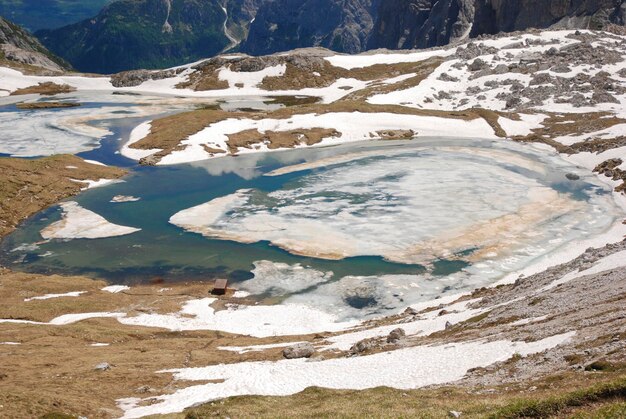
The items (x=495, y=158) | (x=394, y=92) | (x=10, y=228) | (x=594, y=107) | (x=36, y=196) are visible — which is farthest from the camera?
(x=394, y=92)

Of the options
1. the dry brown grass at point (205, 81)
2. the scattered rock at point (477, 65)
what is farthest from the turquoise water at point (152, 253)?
the dry brown grass at point (205, 81)

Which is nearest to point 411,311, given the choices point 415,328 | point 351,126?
point 415,328

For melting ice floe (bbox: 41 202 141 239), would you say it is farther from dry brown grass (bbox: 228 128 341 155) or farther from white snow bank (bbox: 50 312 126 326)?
dry brown grass (bbox: 228 128 341 155)

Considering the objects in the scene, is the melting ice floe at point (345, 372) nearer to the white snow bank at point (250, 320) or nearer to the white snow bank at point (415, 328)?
the white snow bank at point (415, 328)

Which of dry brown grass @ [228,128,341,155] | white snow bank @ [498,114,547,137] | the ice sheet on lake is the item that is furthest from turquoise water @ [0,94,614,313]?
white snow bank @ [498,114,547,137]

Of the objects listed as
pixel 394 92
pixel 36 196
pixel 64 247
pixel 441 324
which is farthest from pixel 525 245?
pixel 394 92

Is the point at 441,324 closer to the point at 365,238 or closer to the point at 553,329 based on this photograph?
the point at 553,329
